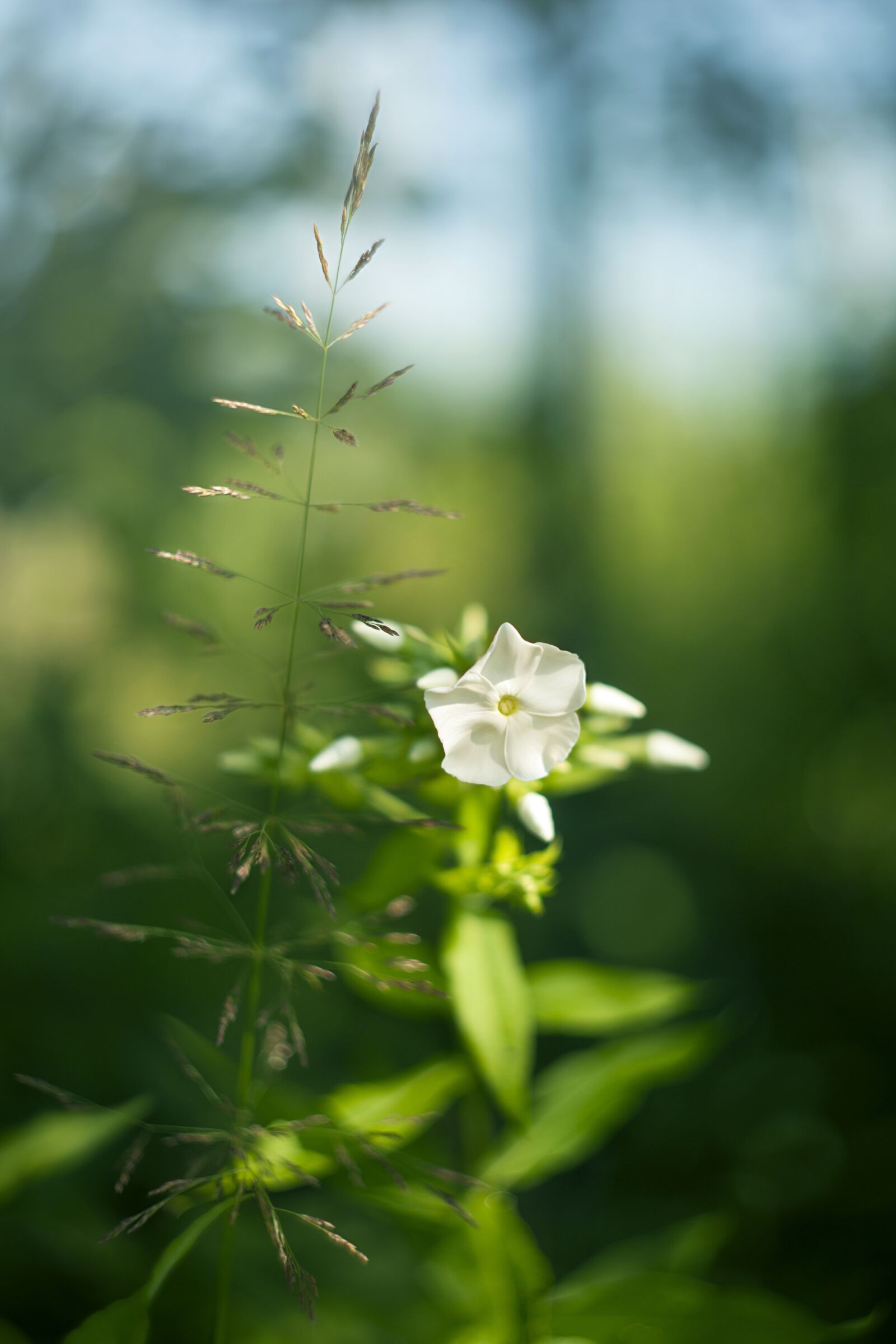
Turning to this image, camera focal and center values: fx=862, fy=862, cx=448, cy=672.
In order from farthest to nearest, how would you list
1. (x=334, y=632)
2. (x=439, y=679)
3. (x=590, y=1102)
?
1. (x=590, y=1102)
2. (x=439, y=679)
3. (x=334, y=632)

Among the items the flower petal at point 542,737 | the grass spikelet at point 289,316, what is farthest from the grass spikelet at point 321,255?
the flower petal at point 542,737

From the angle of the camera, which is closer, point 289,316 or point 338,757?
point 289,316

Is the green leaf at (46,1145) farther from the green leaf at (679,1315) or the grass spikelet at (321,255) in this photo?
the grass spikelet at (321,255)

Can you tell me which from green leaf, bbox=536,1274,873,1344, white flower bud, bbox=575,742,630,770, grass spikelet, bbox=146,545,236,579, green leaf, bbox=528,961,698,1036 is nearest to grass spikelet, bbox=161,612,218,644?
grass spikelet, bbox=146,545,236,579

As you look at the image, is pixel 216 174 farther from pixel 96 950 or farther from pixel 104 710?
pixel 96 950

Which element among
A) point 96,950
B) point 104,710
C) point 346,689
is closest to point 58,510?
point 104,710

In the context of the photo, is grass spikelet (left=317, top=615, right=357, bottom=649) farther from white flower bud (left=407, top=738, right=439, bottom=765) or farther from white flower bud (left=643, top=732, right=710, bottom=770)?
white flower bud (left=643, top=732, right=710, bottom=770)

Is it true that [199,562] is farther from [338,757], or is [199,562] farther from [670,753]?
[670,753]

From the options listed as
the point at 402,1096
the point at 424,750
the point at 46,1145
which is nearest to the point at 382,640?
the point at 424,750
